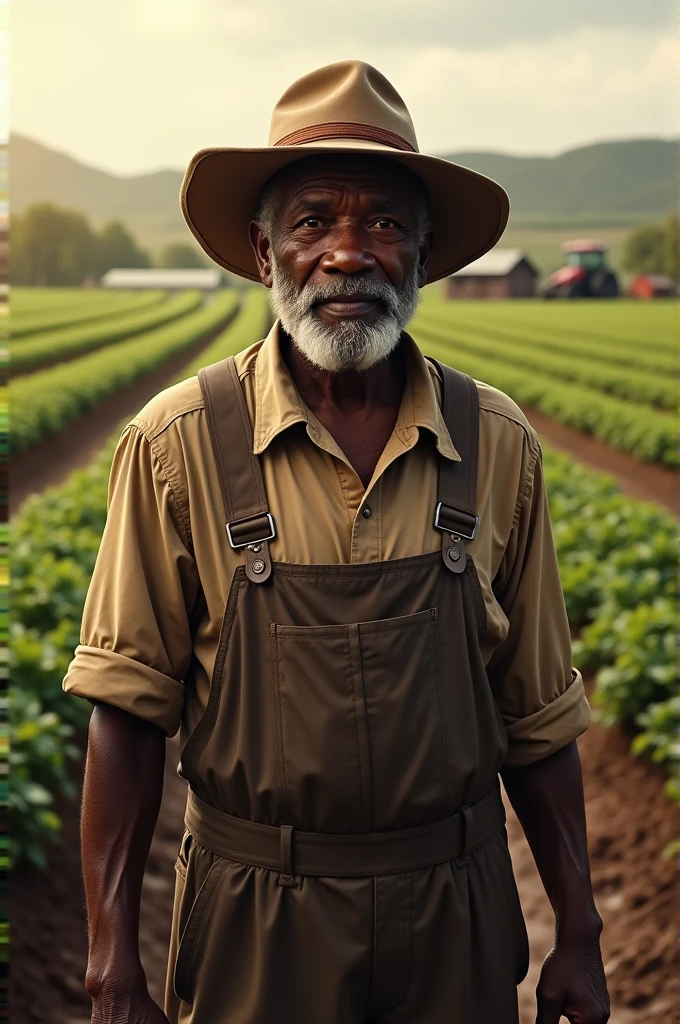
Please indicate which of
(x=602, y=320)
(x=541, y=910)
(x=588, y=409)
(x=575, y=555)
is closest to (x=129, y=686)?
(x=541, y=910)

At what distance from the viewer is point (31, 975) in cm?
340

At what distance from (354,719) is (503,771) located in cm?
51

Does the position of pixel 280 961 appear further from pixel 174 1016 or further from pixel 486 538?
pixel 486 538

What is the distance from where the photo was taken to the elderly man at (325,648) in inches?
63.4

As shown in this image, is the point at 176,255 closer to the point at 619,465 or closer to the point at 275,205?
the point at 619,465

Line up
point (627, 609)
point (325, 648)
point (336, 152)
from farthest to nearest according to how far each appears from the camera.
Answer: point (627, 609) → point (336, 152) → point (325, 648)

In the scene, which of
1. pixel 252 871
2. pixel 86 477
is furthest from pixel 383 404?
pixel 86 477

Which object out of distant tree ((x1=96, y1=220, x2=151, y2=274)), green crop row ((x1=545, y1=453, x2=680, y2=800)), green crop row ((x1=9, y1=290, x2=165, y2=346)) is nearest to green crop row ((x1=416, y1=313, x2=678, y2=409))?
green crop row ((x1=9, y1=290, x2=165, y2=346))

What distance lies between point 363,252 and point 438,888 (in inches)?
42.8

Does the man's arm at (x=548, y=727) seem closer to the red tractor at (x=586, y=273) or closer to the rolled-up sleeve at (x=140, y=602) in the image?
the rolled-up sleeve at (x=140, y=602)

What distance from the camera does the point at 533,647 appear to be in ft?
6.13

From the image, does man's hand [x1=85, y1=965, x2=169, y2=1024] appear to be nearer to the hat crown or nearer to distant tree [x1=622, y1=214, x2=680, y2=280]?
the hat crown

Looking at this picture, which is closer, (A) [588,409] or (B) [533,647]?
(B) [533,647]

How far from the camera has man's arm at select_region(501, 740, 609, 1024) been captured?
184 centimetres
